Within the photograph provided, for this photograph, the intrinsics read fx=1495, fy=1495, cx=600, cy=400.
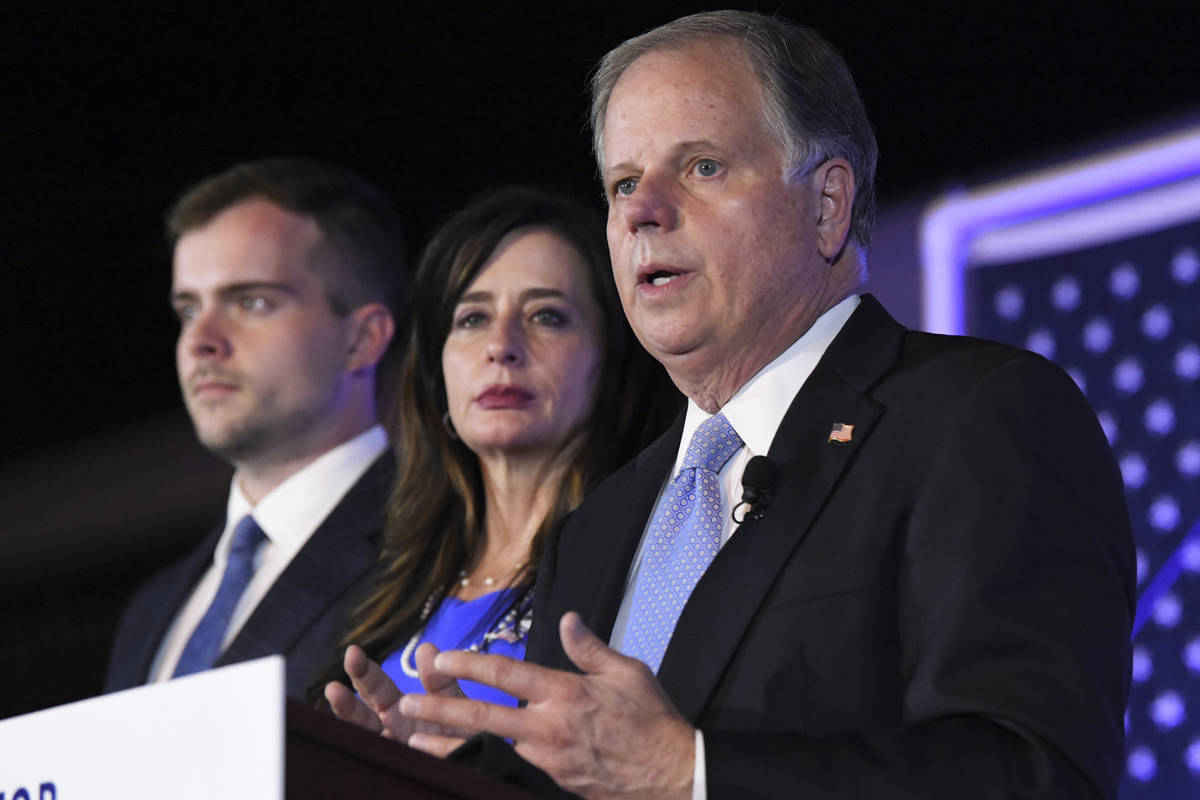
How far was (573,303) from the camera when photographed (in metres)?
2.94

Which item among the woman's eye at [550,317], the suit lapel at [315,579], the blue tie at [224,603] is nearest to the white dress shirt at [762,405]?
the woman's eye at [550,317]

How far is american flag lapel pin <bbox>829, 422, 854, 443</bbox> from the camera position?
1.75 metres

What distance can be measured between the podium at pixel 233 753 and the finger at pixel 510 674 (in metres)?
0.13

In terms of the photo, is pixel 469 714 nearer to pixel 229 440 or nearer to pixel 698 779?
pixel 698 779

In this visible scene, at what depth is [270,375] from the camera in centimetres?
365

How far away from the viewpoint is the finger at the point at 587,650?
4.54ft

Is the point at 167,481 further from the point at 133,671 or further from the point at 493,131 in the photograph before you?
the point at 493,131

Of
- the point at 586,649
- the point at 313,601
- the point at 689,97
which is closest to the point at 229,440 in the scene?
the point at 313,601

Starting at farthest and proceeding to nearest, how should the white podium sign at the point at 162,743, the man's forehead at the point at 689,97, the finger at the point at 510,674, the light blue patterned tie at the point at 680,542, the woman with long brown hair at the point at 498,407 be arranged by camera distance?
the woman with long brown hair at the point at 498,407 < the man's forehead at the point at 689,97 < the light blue patterned tie at the point at 680,542 < the finger at the point at 510,674 < the white podium sign at the point at 162,743

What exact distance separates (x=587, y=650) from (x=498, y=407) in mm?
1488

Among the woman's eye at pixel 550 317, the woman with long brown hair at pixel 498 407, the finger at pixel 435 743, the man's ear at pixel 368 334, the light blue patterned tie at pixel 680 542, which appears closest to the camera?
the finger at pixel 435 743

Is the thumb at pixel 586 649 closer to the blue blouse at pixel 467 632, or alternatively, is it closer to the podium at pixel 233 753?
the podium at pixel 233 753

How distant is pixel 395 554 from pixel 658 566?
4.05ft

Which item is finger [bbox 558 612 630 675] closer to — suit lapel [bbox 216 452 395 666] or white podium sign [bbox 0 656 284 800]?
white podium sign [bbox 0 656 284 800]
